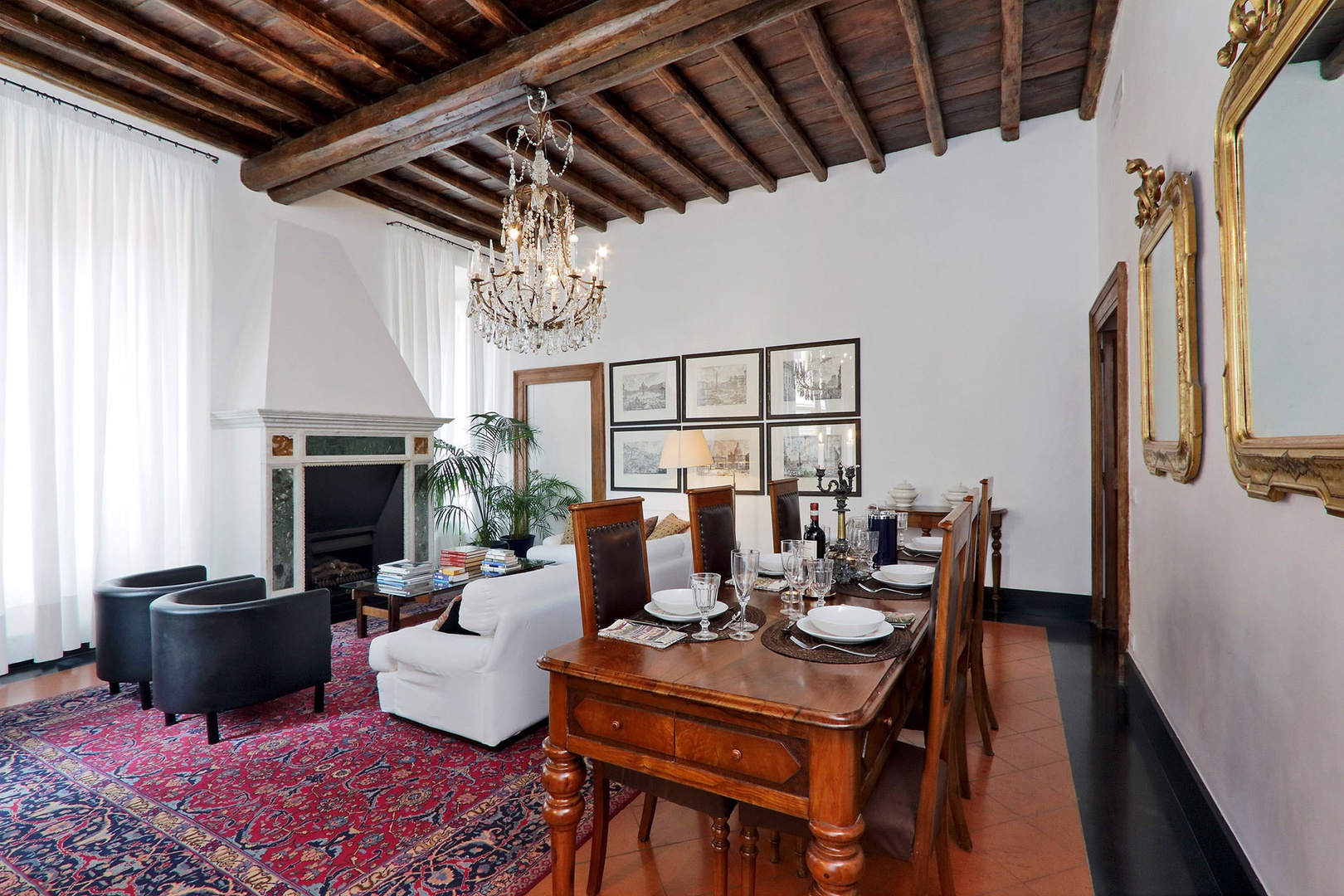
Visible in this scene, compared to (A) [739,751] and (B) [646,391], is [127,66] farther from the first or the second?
(A) [739,751]

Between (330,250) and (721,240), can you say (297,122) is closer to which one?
(330,250)

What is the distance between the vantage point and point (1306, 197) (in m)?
1.24

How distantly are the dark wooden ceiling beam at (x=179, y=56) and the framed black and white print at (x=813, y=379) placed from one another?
3613mm

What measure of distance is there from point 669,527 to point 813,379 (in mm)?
1621

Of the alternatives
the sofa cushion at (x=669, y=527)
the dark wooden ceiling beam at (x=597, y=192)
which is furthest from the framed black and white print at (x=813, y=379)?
the dark wooden ceiling beam at (x=597, y=192)

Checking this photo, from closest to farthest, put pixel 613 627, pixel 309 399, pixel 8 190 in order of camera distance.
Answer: pixel 613 627 → pixel 8 190 → pixel 309 399

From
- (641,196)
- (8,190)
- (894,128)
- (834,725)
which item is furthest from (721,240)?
(834,725)

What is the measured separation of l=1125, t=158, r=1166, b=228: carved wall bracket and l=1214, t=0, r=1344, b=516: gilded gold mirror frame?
83cm

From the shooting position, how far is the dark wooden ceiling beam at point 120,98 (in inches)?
138

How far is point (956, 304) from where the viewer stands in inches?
185

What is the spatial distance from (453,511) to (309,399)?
176cm

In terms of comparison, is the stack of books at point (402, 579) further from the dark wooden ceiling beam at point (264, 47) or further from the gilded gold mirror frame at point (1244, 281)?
the gilded gold mirror frame at point (1244, 281)

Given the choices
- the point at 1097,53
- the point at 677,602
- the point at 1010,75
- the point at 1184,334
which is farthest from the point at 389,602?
the point at 1097,53

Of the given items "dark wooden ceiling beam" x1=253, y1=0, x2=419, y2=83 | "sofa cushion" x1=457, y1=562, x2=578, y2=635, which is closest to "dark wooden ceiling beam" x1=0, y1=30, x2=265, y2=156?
"dark wooden ceiling beam" x1=253, y1=0, x2=419, y2=83
